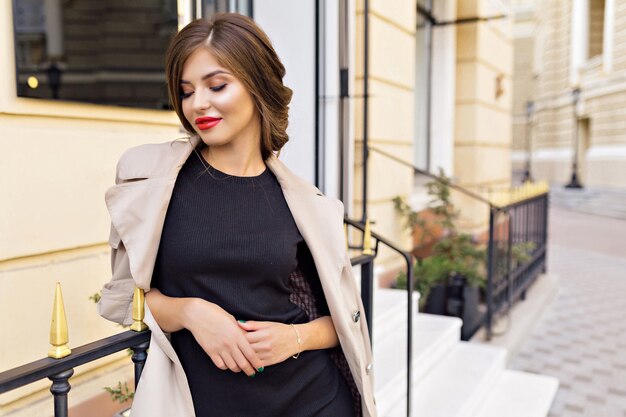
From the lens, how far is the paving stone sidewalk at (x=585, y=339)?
4293 mm

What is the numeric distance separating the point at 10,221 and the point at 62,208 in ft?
0.75

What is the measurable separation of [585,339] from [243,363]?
17.3ft

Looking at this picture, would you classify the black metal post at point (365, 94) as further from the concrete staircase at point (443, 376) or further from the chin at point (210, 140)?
the chin at point (210, 140)

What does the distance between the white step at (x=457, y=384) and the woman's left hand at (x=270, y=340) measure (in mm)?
1962

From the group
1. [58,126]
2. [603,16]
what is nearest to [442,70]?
[58,126]

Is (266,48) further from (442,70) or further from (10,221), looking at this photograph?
(442,70)

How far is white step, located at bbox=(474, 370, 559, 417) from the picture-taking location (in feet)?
12.1

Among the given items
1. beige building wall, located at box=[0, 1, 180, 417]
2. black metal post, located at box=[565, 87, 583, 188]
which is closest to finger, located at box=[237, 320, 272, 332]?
beige building wall, located at box=[0, 1, 180, 417]

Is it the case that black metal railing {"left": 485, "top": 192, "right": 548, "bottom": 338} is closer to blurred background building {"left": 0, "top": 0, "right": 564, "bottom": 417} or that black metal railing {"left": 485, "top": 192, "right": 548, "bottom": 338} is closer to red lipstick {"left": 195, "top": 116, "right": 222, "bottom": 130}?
blurred background building {"left": 0, "top": 0, "right": 564, "bottom": 417}

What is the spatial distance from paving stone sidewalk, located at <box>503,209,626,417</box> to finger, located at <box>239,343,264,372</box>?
3.39 metres

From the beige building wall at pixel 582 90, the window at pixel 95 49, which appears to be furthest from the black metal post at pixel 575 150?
the window at pixel 95 49

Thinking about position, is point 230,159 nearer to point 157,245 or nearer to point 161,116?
point 157,245

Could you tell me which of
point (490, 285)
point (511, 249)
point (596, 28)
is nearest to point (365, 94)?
point (490, 285)

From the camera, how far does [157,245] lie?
1.27 metres
